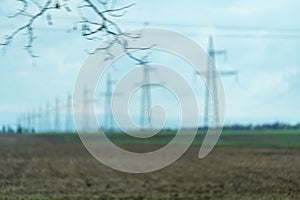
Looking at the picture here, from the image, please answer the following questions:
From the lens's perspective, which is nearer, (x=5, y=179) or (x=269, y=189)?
(x=269, y=189)

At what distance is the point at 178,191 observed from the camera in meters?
15.1

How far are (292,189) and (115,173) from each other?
294 inches

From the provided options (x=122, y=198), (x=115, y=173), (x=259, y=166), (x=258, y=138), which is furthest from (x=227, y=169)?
(x=258, y=138)

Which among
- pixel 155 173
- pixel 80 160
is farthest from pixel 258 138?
pixel 155 173

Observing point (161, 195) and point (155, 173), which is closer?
point (161, 195)

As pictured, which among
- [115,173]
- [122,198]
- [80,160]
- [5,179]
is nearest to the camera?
[122,198]

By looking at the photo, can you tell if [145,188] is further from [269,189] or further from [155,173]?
[155,173]

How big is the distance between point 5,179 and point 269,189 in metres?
6.62

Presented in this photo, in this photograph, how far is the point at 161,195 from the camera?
1397 centimetres

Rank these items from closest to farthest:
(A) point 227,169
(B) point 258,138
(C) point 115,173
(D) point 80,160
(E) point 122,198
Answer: (E) point 122,198 < (C) point 115,173 < (A) point 227,169 < (D) point 80,160 < (B) point 258,138

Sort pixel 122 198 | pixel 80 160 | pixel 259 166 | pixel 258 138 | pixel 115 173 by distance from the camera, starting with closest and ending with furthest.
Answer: pixel 122 198 < pixel 115 173 < pixel 259 166 < pixel 80 160 < pixel 258 138

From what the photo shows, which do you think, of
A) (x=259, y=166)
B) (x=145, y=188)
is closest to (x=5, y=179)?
(x=145, y=188)

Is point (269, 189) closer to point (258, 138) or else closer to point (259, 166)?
point (259, 166)

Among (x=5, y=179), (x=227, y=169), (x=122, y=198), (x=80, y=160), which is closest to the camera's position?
(x=122, y=198)
